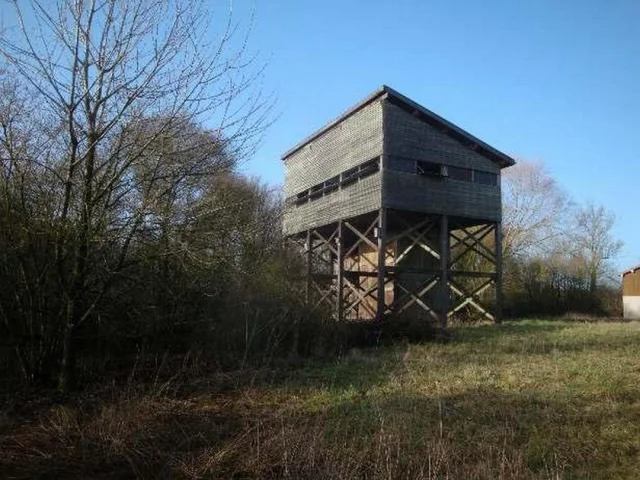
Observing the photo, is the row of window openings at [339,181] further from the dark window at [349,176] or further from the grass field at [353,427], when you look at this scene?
the grass field at [353,427]

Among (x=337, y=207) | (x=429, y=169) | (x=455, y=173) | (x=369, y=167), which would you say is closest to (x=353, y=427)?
(x=369, y=167)

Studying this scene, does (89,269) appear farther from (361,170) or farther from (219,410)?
(361,170)

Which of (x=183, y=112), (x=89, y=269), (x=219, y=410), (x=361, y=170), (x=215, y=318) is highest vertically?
(x=361, y=170)

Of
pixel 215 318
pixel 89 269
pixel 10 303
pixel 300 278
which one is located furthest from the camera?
pixel 300 278

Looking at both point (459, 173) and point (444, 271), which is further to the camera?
point (459, 173)

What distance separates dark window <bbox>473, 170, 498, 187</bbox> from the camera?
19.9 meters

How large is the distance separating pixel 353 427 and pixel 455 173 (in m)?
14.6

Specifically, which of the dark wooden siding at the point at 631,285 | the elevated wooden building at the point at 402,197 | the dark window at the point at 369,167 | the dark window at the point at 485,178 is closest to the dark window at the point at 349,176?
the elevated wooden building at the point at 402,197

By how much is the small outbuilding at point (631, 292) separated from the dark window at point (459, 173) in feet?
72.5

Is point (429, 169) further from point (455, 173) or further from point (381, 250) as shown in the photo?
point (381, 250)

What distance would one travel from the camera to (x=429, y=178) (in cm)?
1891

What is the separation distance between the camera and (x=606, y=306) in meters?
36.5

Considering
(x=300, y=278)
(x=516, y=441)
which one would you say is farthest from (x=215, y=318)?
(x=516, y=441)

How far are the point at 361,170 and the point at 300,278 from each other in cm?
487
